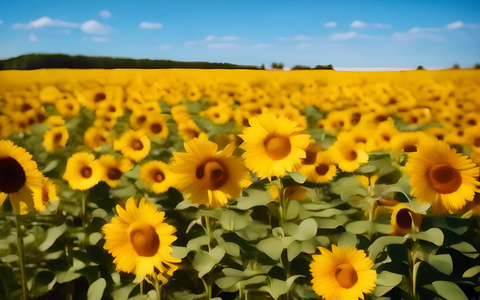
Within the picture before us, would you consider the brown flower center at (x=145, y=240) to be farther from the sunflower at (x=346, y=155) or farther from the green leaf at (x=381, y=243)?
the sunflower at (x=346, y=155)

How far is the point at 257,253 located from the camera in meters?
Answer: 1.88

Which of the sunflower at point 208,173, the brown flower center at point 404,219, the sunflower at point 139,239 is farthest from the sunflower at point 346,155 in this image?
the sunflower at point 139,239

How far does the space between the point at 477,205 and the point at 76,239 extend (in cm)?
175

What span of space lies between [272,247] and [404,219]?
21.1 inches

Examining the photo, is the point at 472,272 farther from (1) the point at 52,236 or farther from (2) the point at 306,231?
(1) the point at 52,236

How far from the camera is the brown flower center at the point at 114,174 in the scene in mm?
2435

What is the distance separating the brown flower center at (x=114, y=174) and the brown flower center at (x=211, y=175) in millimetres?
1014

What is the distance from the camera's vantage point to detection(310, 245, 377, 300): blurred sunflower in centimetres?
164

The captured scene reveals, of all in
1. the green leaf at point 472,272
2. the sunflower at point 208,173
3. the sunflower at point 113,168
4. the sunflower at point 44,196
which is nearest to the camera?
the sunflower at point 208,173

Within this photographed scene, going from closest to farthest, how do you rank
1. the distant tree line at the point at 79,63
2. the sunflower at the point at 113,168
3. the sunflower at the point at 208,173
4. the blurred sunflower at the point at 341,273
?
1. the sunflower at the point at 208,173
2. the blurred sunflower at the point at 341,273
3. the sunflower at the point at 113,168
4. the distant tree line at the point at 79,63

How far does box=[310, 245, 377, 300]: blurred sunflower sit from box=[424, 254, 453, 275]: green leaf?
324mm

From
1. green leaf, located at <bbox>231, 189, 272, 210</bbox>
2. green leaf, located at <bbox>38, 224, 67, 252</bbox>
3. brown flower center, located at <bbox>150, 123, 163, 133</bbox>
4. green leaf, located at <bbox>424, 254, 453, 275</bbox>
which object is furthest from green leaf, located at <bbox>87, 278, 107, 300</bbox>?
brown flower center, located at <bbox>150, 123, 163, 133</bbox>

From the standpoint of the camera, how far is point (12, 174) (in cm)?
164

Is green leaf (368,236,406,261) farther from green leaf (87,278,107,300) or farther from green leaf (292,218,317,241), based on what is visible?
green leaf (87,278,107,300)
